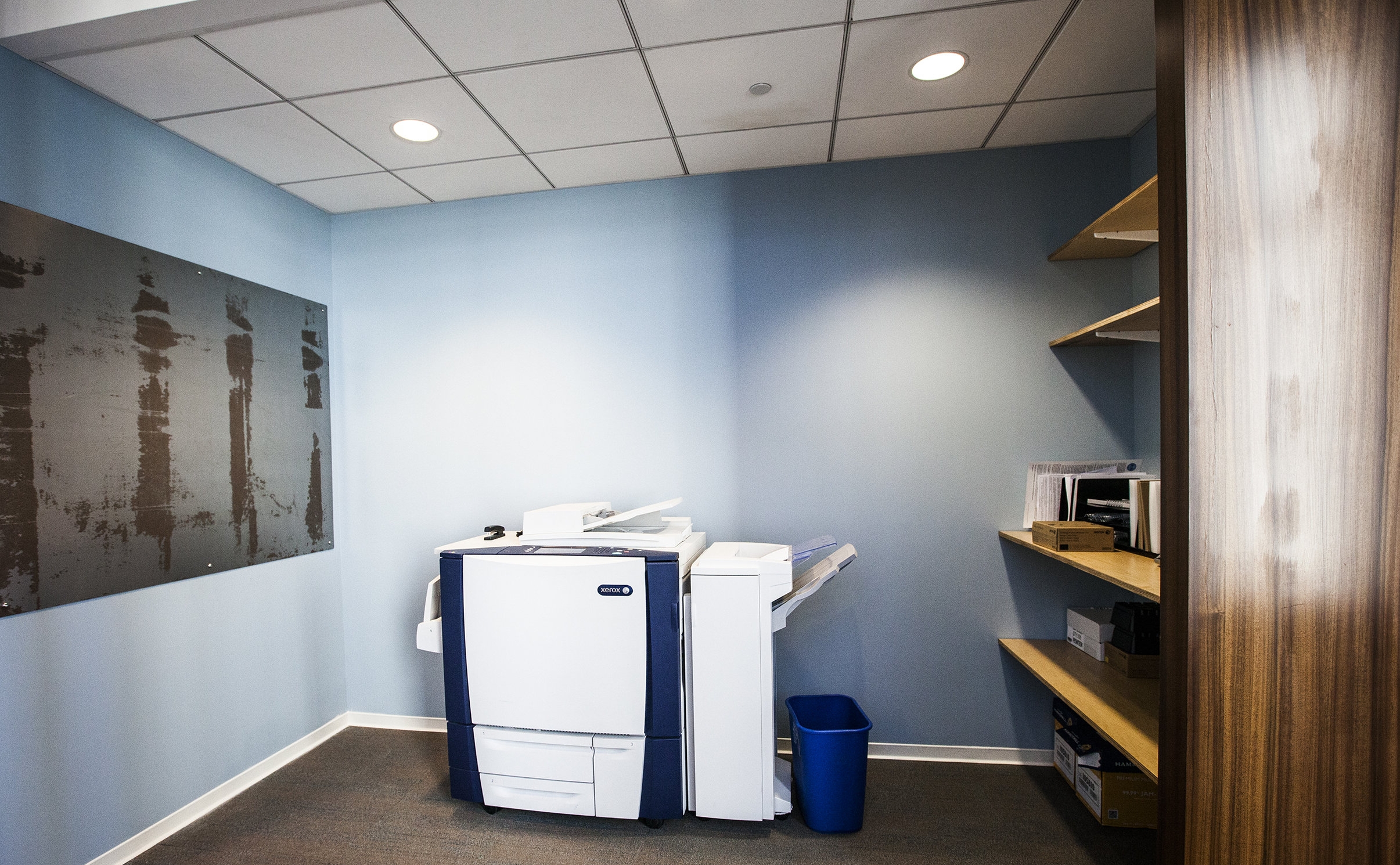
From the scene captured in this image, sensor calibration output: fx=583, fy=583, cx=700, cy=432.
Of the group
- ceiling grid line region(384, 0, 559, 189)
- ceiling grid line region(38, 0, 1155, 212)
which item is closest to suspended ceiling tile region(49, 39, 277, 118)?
ceiling grid line region(38, 0, 1155, 212)

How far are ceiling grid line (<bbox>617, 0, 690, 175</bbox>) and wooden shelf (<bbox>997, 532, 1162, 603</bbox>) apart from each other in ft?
6.48

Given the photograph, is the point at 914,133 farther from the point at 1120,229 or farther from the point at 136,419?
the point at 136,419

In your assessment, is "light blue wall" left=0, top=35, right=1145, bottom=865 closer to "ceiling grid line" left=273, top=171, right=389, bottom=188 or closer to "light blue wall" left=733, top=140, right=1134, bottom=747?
"light blue wall" left=733, top=140, right=1134, bottom=747

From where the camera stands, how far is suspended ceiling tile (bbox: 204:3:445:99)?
156 cm

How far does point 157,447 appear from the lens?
199 centimetres

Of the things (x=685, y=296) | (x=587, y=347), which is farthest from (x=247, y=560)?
(x=685, y=296)

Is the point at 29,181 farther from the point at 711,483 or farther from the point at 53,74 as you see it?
the point at 711,483

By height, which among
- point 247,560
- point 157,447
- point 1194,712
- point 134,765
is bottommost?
point 134,765

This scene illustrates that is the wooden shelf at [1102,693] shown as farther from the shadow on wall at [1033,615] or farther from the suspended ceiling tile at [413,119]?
the suspended ceiling tile at [413,119]

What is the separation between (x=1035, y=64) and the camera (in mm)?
1807

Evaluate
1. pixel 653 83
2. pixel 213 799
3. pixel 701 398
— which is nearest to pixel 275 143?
pixel 653 83

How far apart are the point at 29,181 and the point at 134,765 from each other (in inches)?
72.0

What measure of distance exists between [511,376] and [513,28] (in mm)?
1408

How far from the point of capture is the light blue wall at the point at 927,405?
2334 mm
